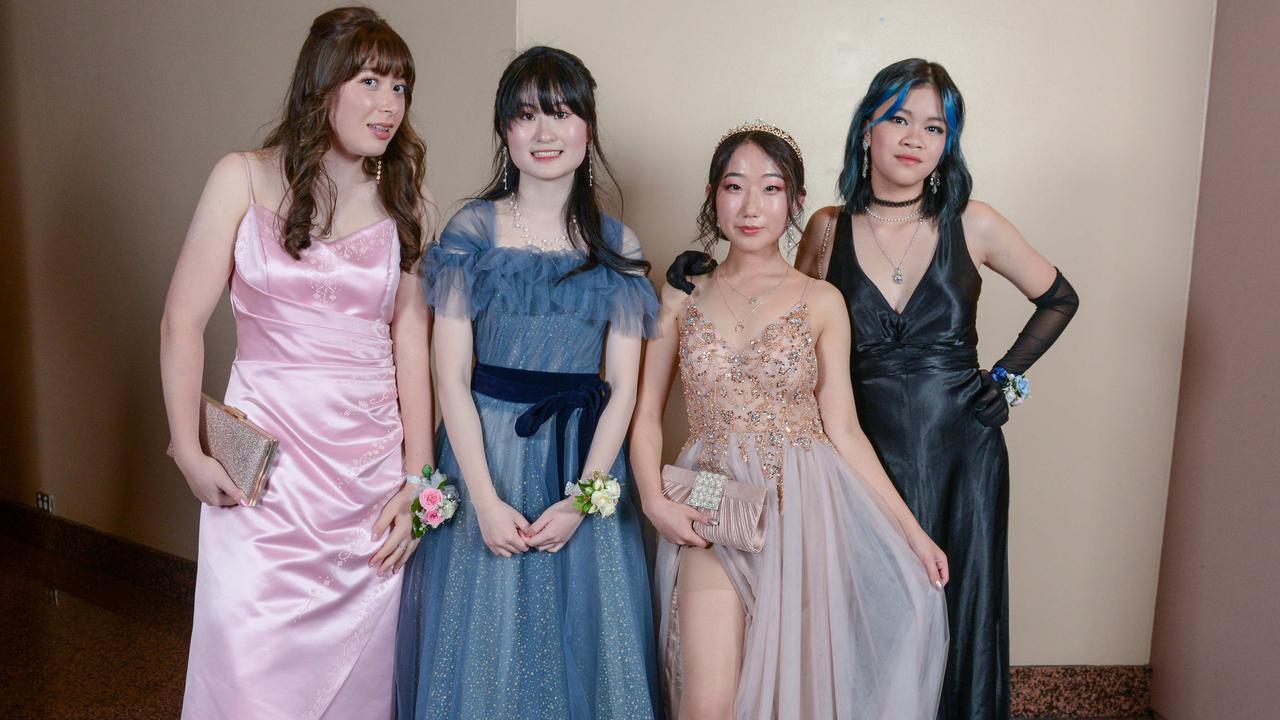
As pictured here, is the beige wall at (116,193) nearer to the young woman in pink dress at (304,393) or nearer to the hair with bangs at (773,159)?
the young woman in pink dress at (304,393)

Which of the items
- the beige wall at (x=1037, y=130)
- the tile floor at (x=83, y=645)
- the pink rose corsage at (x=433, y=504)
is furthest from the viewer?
the tile floor at (x=83, y=645)

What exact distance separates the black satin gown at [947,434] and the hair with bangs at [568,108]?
2.04ft

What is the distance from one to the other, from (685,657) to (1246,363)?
190cm

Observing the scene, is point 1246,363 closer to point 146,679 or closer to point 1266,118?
point 1266,118

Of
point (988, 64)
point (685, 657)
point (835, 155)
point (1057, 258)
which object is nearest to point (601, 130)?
point (835, 155)

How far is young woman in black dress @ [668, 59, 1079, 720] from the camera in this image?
2340 mm

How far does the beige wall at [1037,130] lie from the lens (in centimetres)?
301

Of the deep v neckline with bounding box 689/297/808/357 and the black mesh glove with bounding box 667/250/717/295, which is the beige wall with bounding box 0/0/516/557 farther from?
the deep v neckline with bounding box 689/297/808/357

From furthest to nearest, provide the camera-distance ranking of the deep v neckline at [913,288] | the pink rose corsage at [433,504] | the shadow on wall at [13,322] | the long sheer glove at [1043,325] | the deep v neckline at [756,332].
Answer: the shadow on wall at [13,322]
the long sheer glove at [1043,325]
the deep v neckline at [913,288]
the deep v neckline at [756,332]
the pink rose corsage at [433,504]

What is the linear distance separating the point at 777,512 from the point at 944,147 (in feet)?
3.12

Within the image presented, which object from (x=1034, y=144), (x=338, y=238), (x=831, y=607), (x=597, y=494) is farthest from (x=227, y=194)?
(x=1034, y=144)

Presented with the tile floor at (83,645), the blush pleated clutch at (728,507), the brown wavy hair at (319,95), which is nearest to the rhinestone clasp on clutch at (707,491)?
the blush pleated clutch at (728,507)

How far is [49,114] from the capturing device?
430 centimetres

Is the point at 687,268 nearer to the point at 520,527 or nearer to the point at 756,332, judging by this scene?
the point at 756,332
